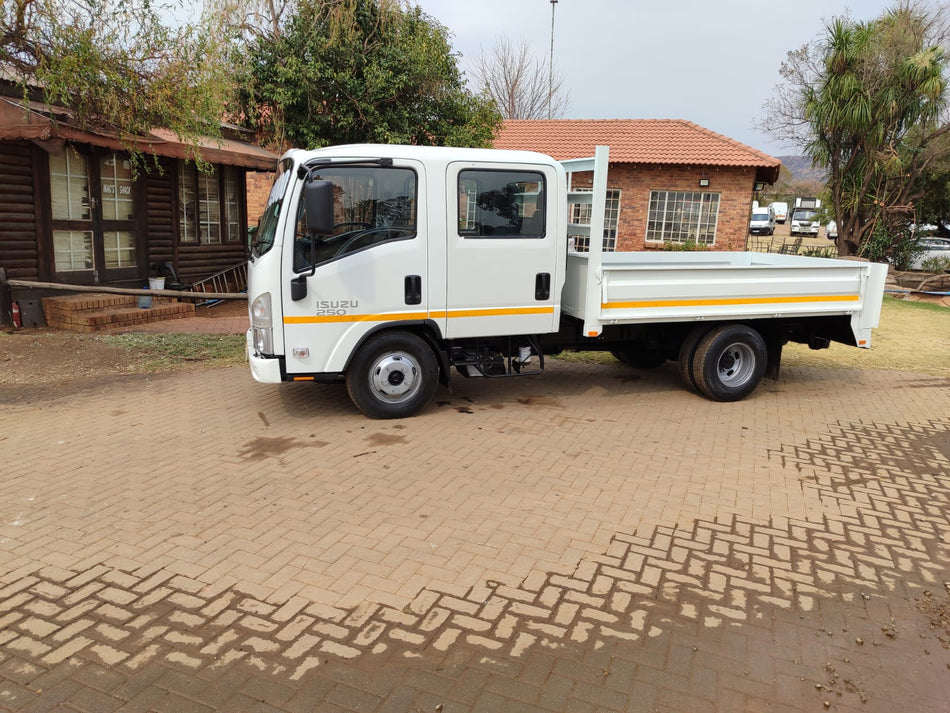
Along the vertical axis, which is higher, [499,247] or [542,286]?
[499,247]

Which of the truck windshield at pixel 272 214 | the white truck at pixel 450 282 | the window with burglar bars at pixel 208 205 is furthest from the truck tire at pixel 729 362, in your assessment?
the window with burglar bars at pixel 208 205

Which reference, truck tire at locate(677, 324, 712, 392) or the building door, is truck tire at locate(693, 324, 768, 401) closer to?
truck tire at locate(677, 324, 712, 392)

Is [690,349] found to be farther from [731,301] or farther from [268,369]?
[268,369]

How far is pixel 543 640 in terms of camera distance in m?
3.15

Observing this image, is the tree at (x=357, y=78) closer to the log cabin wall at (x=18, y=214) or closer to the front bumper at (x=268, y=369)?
the log cabin wall at (x=18, y=214)

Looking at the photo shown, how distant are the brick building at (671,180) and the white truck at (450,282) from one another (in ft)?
48.1

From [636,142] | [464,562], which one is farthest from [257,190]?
[464,562]

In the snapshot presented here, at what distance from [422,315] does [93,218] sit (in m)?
7.30

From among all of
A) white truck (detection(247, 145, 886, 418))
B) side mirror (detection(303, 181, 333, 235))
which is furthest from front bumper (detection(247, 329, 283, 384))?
side mirror (detection(303, 181, 333, 235))

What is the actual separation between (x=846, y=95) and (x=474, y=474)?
728 inches

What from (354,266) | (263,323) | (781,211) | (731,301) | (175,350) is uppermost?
(781,211)

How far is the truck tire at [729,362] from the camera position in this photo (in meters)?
7.12

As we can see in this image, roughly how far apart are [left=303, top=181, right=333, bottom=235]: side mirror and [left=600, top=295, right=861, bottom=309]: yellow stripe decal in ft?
8.66

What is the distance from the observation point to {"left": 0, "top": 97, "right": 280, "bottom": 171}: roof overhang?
825 cm
